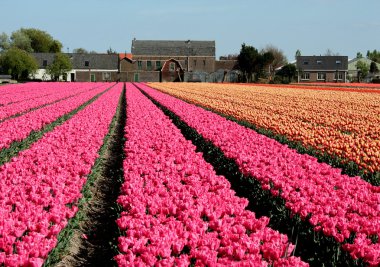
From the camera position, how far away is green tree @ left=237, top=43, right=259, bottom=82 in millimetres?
85438

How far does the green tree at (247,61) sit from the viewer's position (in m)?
85.4

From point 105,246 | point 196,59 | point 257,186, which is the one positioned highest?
point 196,59

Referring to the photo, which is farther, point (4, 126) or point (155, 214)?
point (4, 126)

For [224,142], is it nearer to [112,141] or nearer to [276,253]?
[112,141]

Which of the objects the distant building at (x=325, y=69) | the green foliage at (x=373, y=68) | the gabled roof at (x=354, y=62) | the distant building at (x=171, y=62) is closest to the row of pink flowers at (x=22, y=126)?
the distant building at (x=171, y=62)

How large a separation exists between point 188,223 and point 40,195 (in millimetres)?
2230

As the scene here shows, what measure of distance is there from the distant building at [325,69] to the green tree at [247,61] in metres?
20.9

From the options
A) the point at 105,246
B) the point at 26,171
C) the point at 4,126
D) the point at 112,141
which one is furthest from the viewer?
the point at 112,141

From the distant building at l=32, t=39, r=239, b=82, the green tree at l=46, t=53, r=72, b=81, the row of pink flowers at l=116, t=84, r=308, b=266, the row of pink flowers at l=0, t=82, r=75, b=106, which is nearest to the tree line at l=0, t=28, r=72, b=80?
the green tree at l=46, t=53, r=72, b=81

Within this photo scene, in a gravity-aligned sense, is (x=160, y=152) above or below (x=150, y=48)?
below

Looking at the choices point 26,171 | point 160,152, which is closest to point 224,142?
point 160,152

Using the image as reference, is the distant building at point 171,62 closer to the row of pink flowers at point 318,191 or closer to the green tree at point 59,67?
the green tree at point 59,67

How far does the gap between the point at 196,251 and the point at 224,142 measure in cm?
696

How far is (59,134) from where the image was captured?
1154 centimetres
